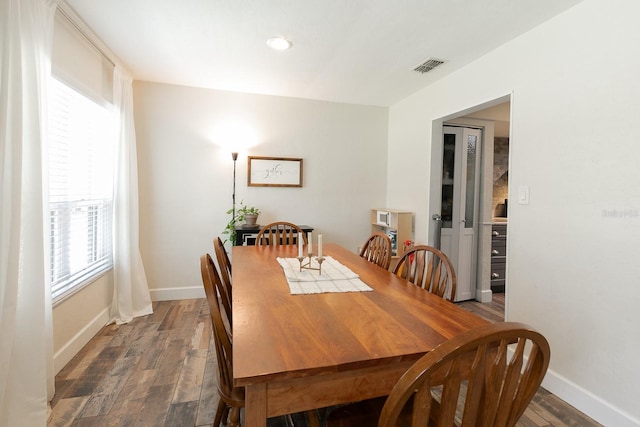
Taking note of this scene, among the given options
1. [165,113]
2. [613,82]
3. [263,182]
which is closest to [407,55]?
[613,82]

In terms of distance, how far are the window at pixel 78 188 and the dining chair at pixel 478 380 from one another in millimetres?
2323

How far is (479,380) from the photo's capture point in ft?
2.34

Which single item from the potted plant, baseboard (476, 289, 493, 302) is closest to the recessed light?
the potted plant

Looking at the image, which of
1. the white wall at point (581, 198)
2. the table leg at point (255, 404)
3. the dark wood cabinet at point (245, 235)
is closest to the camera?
the table leg at point (255, 404)

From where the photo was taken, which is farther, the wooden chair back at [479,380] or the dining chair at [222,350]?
the dining chair at [222,350]

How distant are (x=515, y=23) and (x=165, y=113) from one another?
10.7 ft

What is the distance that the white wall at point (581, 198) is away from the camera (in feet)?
5.38

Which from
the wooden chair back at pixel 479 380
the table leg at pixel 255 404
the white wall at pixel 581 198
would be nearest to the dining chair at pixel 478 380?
the wooden chair back at pixel 479 380

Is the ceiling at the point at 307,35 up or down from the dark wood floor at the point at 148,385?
up

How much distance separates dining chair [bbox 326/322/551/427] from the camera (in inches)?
25.5

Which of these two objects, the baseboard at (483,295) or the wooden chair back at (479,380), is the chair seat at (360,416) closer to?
the wooden chair back at (479,380)

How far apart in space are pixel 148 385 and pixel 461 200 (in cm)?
334

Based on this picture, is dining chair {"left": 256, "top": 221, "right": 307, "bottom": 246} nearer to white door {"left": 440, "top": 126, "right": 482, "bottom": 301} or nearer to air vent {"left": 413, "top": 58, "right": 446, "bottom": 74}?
white door {"left": 440, "top": 126, "right": 482, "bottom": 301}

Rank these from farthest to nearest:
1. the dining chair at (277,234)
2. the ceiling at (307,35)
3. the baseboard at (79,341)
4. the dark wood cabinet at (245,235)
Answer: the dark wood cabinet at (245,235)
the dining chair at (277,234)
the baseboard at (79,341)
the ceiling at (307,35)
